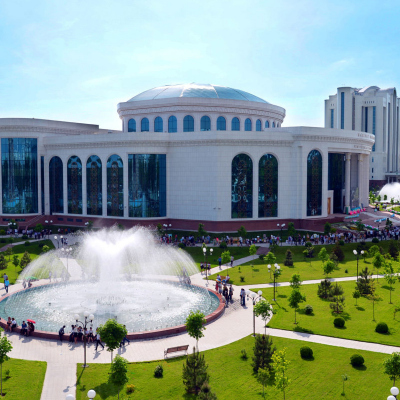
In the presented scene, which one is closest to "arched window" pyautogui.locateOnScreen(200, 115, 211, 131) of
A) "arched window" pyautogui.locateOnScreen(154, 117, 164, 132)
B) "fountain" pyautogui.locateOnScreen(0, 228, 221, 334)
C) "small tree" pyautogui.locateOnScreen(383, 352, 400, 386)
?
"arched window" pyautogui.locateOnScreen(154, 117, 164, 132)

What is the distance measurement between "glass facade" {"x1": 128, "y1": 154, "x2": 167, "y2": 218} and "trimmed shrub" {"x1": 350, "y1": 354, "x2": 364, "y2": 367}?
42967 millimetres

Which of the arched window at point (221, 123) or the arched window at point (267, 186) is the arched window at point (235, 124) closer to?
the arched window at point (221, 123)

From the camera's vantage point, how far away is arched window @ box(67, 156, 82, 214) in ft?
215

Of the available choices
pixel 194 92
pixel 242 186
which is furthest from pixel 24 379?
pixel 194 92

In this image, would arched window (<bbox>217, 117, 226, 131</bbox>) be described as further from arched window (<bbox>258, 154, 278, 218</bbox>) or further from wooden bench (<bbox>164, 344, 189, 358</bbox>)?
wooden bench (<bbox>164, 344, 189, 358</bbox>)

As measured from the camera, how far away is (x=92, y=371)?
787 inches

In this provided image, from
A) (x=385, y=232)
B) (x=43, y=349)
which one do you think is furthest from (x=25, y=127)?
(x=385, y=232)

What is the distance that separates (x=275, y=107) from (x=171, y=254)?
1515 inches

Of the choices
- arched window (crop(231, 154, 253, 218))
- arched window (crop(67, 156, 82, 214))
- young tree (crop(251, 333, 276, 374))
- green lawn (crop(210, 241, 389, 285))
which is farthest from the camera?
arched window (crop(67, 156, 82, 214))

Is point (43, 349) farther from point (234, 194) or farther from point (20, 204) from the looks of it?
point (20, 204)

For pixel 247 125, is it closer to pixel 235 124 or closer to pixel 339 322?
pixel 235 124

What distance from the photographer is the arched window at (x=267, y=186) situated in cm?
5931

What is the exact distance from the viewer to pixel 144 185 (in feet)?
199

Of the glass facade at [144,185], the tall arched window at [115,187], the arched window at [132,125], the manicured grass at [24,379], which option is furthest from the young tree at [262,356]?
the arched window at [132,125]
